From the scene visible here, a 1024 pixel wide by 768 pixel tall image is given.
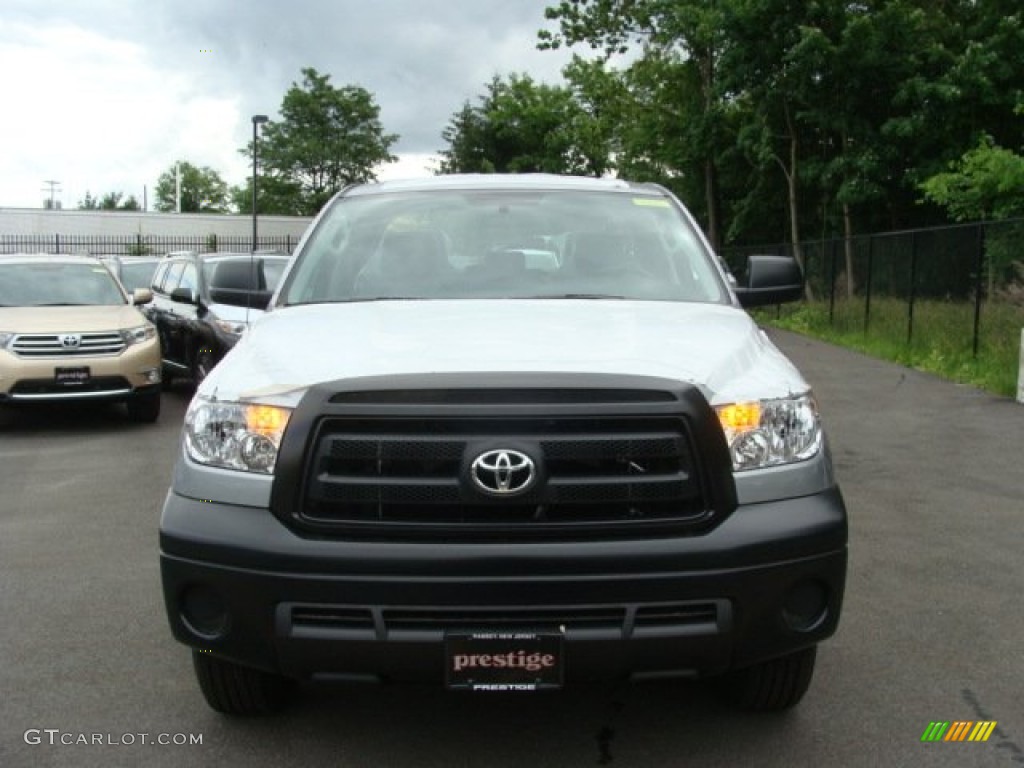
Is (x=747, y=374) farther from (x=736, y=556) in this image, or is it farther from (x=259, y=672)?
(x=259, y=672)

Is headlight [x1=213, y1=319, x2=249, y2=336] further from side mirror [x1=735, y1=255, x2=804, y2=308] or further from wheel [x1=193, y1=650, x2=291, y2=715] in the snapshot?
wheel [x1=193, y1=650, x2=291, y2=715]

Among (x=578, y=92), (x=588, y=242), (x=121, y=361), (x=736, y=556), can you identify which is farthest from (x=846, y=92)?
(x=736, y=556)

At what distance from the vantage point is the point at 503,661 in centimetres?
307

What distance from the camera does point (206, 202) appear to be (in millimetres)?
138250

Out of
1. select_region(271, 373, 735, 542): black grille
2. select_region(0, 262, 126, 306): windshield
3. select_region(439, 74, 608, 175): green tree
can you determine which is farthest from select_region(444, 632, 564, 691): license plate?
select_region(439, 74, 608, 175): green tree

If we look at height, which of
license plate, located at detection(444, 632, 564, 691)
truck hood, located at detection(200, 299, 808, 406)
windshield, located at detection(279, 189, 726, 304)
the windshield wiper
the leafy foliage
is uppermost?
the leafy foliage

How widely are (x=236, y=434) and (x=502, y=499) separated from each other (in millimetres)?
833

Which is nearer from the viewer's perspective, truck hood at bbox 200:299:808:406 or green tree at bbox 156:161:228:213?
truck hood at bbox 200:299:808:406

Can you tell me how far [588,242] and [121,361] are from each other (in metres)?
7.50

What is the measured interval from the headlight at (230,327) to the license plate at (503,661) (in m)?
8.95

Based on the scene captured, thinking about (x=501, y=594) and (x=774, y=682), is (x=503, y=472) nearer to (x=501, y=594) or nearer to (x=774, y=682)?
(x=501, y=594)

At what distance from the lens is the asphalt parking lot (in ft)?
11.8

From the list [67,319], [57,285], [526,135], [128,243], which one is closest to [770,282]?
[67,319]

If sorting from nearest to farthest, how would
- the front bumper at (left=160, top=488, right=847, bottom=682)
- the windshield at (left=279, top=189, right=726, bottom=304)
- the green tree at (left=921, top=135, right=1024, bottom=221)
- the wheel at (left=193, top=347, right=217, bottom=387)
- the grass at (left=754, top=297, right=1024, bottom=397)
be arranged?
the front bumper at (left=160, top=488, right=847, bottom=682) → the windshield at (left=279, top=189, right=726, bottom=304) → the wheel at (left=193, top=347, right=217, bottom=387) → the grass at (left=754, top=297, right=1024, bottom=397) → the green tree at (left=921, top=135, right=1024, bottom=221)
